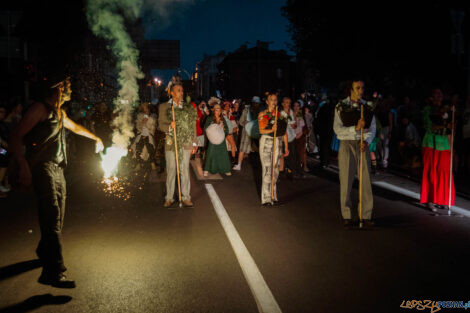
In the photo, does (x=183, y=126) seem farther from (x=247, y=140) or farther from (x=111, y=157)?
(x=111, y=157)

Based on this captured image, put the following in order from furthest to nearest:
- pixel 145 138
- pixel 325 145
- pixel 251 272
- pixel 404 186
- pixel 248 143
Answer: pixel 145 138 → pixel 248 143 → pixel 325 145 → pixel 404 186 → pixel 251 272

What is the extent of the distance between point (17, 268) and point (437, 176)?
20.9 ft

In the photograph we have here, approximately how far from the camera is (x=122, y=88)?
7312 centimetres

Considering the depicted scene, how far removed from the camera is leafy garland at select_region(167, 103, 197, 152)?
870 cm

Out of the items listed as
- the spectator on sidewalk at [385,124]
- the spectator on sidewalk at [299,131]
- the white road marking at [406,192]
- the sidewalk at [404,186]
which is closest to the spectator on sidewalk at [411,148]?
the spectator on sidewalk at [385,124]

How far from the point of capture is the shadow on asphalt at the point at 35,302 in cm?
423

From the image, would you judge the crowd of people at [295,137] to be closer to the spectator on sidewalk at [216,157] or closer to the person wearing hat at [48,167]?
the spectator on sidewalk at [216,157]

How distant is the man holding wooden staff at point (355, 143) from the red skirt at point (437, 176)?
5.19 feet

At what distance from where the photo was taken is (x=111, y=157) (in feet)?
57.7

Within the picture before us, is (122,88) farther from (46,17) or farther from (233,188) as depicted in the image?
(233,188)

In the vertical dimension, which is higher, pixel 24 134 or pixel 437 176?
pixel 24 134

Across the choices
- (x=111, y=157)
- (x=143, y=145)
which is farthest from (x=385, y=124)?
(x=111, y=157)

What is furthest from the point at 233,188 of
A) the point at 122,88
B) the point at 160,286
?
the point at 122,88

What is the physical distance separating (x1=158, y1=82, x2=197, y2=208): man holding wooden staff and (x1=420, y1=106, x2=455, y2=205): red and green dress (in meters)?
3.99
